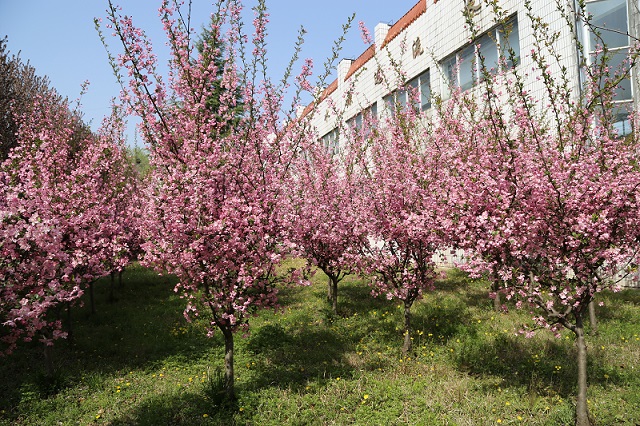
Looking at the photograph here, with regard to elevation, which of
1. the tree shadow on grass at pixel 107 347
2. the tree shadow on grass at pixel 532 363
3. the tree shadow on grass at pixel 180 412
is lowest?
the tree shadow on grass at pixel 532 363

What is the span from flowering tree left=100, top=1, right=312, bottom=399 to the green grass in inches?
49.3

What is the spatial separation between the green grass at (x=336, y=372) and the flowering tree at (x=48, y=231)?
41.2 inches

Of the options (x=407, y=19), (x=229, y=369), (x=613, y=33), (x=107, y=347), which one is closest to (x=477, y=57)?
(x=613, y=33)

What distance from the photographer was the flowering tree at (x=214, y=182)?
5668 mm

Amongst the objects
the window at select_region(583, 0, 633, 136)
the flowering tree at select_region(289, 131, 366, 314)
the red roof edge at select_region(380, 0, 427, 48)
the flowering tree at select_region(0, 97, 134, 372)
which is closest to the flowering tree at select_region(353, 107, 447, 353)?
the flowering tree at select_region(289, 131, 366, 314)

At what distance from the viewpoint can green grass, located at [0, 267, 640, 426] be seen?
5.79 meters

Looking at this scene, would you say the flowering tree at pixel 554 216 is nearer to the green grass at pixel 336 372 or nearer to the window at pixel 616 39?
the green grass at pixel 336 372

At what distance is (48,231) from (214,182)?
7.25 ft

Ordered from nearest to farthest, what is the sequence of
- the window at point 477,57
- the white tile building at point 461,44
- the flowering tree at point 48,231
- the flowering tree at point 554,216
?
the flowering tree at point 48,231
the flowering tree at point 554,216
the white tile building at point 461,44
the window at point 477,57

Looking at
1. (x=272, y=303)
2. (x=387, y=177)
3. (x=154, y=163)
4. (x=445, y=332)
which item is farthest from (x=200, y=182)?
(x=445, y=332)

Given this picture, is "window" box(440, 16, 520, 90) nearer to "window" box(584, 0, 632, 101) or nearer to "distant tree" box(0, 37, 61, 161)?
"window" box(584, 0, 632, 101)

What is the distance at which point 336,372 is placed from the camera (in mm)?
7156

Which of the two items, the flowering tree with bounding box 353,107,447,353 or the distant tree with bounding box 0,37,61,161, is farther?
the distant tree with bounding box 0,37,61,161

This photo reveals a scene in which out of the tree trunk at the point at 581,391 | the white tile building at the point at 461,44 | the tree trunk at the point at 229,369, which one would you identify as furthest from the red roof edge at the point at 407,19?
the tree trunk at the point at 229,369
